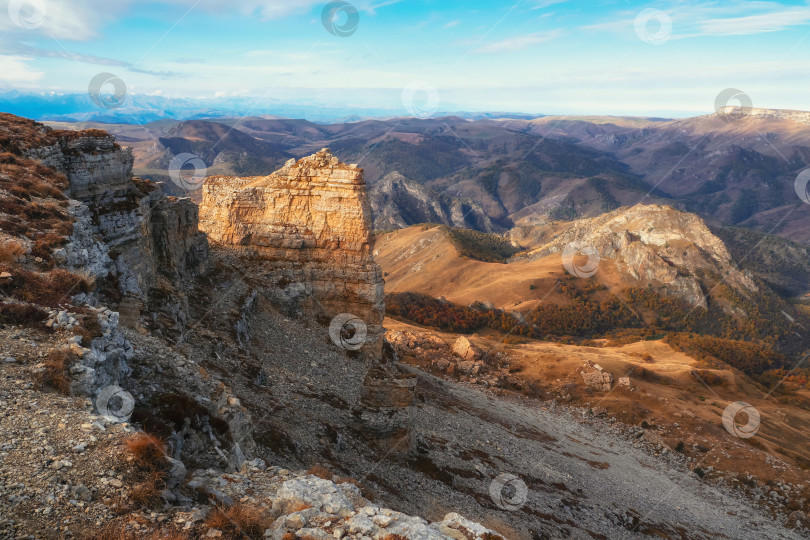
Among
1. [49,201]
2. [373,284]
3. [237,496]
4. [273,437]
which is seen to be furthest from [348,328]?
[237,496]

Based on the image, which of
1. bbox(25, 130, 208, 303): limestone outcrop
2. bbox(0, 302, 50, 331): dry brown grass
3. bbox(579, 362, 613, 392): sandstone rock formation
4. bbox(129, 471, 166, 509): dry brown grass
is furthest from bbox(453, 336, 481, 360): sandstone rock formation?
bbox(129, 471, 166, 509): dry brown grass

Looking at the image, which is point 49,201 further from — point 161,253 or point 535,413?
point 535,413

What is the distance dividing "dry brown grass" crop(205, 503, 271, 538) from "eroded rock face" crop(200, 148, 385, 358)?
2975 cm

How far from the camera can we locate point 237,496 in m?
12.1

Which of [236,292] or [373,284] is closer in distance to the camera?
[236,292]

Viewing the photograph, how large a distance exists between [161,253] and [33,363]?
2140cm

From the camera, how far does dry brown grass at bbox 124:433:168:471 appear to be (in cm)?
1050

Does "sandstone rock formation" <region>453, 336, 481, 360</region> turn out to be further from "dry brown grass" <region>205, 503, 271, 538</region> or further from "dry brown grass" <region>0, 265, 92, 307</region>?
"dry brown grass" <region>205, 503, 271, 538</region>

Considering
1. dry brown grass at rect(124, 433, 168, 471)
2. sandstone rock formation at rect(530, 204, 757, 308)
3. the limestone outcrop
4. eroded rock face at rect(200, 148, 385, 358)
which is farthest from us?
sandstone rock formation at rect(530, 204, 757, 308)

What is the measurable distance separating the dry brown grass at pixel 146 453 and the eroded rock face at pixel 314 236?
29788mm

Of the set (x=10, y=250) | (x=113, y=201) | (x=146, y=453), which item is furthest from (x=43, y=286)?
(x=113, y=201)

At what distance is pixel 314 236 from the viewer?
4156cm

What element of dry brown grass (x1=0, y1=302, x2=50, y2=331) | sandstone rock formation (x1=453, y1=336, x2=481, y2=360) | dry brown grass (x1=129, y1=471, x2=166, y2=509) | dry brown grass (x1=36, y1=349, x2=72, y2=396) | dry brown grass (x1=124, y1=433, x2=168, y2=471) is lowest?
sandstone rock formation (x1=453, y1=336, x2=481, y2=360)

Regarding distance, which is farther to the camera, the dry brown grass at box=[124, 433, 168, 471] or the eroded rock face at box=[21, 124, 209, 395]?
the eroded rock face at box=[21, 124, 209, 395]
